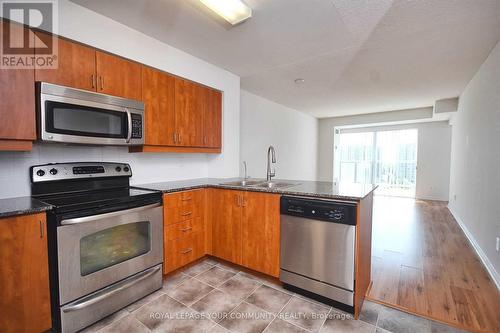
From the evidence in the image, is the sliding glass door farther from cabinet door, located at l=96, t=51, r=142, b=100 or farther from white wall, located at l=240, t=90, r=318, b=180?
cabinet door, located at l=96, t=51, r=142, b=100

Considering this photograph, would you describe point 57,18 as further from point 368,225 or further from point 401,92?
point 401,92

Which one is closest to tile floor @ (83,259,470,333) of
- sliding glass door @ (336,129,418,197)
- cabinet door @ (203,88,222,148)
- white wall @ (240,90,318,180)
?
cabinet door @ (203,88,222,148)

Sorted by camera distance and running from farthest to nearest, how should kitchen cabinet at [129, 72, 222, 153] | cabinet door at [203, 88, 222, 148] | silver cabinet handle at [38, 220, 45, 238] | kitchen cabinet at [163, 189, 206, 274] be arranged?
cabinet door at [203, 88, 222, 148], kitchen cabinet at [129, 72, 222, 153], kitchen cabinet at [163, 189, 206, 274], silver cabinet handle at [38, 220, 45, 238]

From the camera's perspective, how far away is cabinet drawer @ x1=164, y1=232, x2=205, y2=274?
2.22m

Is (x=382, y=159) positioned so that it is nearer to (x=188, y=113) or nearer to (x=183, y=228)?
(x=188, y=113)

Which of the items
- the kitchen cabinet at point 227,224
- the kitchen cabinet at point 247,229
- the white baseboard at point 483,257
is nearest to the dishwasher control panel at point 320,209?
the kitchen cabinet at point 247,229

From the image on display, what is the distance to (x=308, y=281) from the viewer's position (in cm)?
195

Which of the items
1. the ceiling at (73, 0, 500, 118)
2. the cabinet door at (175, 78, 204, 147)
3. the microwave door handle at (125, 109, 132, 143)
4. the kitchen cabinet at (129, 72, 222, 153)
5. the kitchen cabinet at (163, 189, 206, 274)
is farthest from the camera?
the cabinet door at (175, 78, 204, 147)

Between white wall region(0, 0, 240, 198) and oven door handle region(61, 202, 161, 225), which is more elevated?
white wall region(0, 0, 240, 198)


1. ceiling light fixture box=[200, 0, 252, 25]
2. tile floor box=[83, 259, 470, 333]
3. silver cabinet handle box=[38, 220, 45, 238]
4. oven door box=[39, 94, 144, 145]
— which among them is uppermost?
ceiling light fixture box=[200, 0, 252, 25]

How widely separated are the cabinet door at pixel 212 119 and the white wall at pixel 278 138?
1194 millimetres

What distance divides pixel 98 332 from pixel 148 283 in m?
0.46

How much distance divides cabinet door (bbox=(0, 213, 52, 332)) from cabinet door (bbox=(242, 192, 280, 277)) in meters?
1.52

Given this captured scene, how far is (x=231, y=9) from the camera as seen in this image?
73.4 inches
